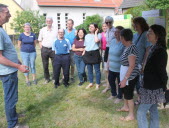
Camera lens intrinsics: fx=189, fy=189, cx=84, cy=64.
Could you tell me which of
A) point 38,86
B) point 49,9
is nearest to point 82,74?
point 38,86

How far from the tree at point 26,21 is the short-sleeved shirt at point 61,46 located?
589 inches

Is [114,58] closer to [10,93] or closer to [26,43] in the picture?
[10,93]

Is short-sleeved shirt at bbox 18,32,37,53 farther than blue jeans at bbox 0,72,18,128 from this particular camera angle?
Yes

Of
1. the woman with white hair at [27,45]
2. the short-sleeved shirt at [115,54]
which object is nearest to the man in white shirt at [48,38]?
the woman with white hair at [27,45]

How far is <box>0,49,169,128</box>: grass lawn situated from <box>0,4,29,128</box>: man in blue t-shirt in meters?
0.63

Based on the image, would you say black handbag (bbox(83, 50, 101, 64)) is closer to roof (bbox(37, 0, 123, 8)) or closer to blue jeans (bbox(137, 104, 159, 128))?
blue jeans (bbox(137, 104, 159, 128))

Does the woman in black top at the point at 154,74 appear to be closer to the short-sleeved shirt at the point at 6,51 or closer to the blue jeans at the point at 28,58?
the short-sleeved shirt at the point at 6,51

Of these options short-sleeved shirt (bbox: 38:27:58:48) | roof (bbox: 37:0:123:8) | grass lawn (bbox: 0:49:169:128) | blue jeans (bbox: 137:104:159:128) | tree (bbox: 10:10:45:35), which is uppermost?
roof (bbox: 37:0:123:8)

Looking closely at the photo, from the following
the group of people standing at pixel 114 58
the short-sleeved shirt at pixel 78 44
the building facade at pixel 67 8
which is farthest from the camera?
the building facade at pixel 67 8

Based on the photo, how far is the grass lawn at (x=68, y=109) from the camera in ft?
11.3

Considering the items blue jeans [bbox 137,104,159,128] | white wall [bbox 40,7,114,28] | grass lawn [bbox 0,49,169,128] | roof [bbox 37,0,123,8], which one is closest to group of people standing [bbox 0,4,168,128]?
blue jeans [bbox 137,104,159,128]

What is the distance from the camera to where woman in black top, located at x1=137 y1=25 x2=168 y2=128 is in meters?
2.39

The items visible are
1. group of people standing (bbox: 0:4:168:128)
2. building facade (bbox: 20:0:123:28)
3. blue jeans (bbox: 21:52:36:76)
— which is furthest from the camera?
building facade (bbox: 20:0:123:28)

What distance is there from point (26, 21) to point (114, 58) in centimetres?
1730
